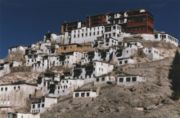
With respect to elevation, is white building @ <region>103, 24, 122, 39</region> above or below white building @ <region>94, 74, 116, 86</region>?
above

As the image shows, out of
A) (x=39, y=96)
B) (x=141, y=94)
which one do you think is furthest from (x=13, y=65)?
(x=141, y=94)

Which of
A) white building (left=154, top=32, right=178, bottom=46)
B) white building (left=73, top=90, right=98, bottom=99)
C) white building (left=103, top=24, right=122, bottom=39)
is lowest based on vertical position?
white building (left=73, top=90, right=98, bottom=99)

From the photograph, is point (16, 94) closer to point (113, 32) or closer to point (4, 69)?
point (4, 69)

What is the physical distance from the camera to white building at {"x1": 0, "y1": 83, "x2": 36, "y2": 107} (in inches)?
3039

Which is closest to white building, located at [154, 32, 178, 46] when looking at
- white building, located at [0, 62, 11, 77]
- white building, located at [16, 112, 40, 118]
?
white building, located at [0, 62, 11, 77]

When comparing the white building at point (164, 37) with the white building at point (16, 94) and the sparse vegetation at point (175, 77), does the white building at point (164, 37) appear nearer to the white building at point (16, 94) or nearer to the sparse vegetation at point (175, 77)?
the sparse vegetation at point (175, 77)

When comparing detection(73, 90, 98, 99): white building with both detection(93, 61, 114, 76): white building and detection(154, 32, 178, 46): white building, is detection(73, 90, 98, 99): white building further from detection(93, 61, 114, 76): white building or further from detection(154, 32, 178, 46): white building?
detection(154, 32, 178, 46): white building

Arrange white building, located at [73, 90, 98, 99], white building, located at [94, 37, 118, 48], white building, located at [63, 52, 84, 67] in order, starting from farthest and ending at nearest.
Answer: white building, located at [94, 37, 118, 48]
white building, located at [63, 52, 84, 67]
white building, located at [73, 90, 98, 99]

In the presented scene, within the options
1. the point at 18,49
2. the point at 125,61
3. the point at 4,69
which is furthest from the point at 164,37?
the point at 18,49

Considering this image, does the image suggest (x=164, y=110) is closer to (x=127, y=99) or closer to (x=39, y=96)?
(x=127, y=99)

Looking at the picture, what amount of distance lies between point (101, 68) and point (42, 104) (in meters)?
9.07

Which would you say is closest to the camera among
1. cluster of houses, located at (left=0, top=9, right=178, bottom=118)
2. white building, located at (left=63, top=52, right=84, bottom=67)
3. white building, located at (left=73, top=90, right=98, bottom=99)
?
white building, located at (left=73, top=90, right=98, bottom=99)

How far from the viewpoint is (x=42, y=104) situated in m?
72.5

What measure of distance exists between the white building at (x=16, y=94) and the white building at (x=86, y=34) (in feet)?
49.5
